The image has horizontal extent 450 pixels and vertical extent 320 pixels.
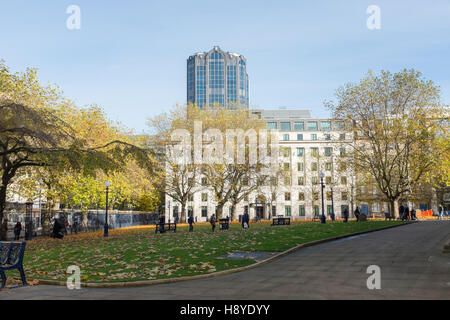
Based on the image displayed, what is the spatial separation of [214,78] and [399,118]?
124227 millimetres

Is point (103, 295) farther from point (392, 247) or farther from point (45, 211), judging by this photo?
point (45, 211)

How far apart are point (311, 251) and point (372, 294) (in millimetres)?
7125

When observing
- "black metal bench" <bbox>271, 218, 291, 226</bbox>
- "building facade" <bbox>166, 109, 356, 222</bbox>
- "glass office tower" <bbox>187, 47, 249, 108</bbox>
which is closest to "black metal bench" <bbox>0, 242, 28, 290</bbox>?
"black metal bench" <bbox>271, 218, 291, 226</bbox>

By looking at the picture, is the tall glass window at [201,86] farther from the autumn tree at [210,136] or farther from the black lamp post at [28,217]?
the black lamp post at [28,217]

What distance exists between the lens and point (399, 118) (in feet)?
130

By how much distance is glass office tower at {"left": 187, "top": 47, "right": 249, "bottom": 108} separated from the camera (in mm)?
156250

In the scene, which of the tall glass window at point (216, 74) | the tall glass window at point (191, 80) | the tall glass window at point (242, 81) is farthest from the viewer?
the tall glass window at point (242, 81)

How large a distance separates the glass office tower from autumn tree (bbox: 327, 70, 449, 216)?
116429 millimetres

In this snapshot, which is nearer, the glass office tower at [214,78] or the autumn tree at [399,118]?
the autumn tree at [399,118]

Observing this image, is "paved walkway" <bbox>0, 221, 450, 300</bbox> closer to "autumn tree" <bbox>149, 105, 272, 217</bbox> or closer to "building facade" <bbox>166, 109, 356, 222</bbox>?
"autumn tree" <bbox>149, 105, 272, 217</bbox>

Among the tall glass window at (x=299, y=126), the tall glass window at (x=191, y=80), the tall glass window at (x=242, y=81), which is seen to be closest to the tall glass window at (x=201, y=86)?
the tall glass window at (x=191, y=80)

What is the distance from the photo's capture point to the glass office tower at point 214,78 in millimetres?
156250

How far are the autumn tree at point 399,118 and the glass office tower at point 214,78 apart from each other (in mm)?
116429
